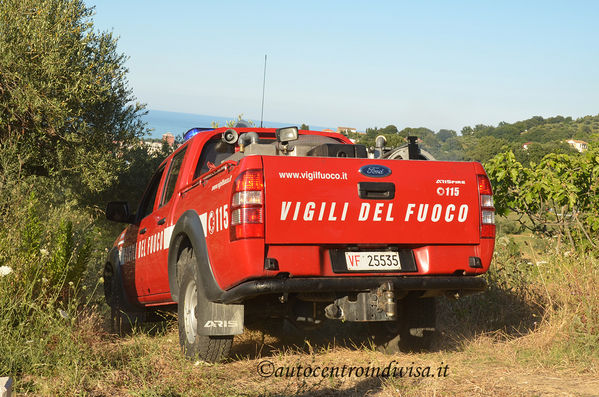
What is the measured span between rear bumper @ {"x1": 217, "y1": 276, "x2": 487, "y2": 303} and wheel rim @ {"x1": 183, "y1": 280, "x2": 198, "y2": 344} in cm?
70

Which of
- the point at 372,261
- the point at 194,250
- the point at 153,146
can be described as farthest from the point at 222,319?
the point at 153,146

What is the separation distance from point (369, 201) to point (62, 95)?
1150 centimetres

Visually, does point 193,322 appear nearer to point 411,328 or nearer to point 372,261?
point 372,261

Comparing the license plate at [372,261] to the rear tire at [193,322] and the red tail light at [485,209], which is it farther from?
the rear tire at [193,322]

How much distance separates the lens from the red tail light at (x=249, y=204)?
4.46 meters

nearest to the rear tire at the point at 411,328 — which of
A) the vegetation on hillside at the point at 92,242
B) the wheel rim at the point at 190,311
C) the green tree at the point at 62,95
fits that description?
the vegetation on hillside at the point at 92,242

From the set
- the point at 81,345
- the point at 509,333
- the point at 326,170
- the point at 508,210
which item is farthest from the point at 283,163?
the point at 508,210

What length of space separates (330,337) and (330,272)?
236 centimetres

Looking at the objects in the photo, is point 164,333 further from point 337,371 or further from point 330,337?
point 337,371

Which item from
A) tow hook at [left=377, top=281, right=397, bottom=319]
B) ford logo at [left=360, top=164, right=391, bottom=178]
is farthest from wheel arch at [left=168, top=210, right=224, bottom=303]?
ford logo at [left=360, top=164, right=391, bottom=178]

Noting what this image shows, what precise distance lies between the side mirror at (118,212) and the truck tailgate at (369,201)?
3.41 m

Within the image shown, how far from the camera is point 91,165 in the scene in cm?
1591

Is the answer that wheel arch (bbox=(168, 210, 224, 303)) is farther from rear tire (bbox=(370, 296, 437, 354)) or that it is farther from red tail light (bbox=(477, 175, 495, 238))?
red tail light (bbox=(477, 175, 495, 238))

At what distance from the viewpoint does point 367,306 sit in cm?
487
